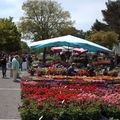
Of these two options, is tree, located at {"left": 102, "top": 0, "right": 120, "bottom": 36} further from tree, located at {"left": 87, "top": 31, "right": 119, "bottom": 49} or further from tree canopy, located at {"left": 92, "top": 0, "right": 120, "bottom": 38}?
tree, located at {"left": 87, "top": 31, "right": 119, "bottom": 49}

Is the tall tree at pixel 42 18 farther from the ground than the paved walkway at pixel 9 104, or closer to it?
farther from the ground

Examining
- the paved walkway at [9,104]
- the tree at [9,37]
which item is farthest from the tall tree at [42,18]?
the paved walkway at [9,104]

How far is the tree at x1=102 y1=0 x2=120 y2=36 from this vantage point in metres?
86.2

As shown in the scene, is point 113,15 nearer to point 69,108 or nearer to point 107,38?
point 107,38

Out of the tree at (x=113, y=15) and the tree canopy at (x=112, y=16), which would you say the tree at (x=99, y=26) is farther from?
the tree at (x=113, y=15)

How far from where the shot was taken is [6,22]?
95.8 metres

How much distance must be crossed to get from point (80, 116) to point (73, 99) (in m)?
1.54

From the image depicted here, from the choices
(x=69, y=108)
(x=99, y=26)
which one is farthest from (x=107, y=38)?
(x=69, y=108)

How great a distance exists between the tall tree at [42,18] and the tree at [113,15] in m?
7.37

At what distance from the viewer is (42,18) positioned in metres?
93.4

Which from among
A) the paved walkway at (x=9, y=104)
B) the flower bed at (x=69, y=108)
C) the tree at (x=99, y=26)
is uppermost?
the tree at (x=99, y=26)

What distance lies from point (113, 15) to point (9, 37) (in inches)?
783

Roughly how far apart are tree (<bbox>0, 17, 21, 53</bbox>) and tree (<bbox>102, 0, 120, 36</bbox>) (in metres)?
17.5

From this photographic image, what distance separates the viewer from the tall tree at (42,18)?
91.6 m
